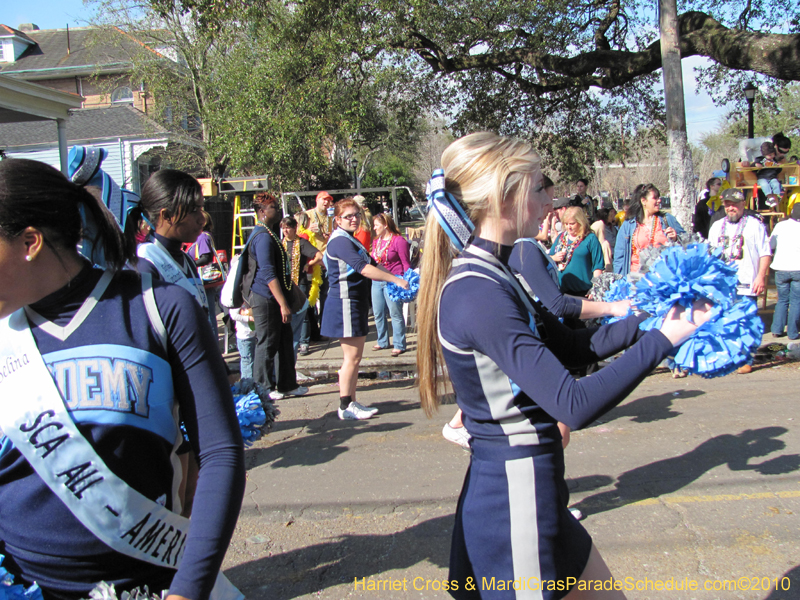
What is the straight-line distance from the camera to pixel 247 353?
6742 mm

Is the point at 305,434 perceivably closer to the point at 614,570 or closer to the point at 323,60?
the point at 614,570

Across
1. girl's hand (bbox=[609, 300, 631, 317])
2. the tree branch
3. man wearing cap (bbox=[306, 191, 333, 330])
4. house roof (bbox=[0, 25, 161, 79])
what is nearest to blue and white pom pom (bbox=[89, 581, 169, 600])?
girl's hand (bbox=[609, 300, 631, 317])

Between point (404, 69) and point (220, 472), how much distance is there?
12.3 metres

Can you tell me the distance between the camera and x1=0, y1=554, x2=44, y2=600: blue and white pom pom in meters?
1.32

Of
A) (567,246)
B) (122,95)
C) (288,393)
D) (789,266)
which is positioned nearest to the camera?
(567,246)

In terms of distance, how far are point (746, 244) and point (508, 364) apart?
21.9 feet

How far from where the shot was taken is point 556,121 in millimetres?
15344

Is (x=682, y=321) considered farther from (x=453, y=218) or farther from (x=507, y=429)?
(x=453, y=218)

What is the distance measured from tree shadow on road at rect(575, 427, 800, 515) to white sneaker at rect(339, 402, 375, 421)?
2421 millimetres

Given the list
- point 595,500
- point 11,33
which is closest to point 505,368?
point 595,500

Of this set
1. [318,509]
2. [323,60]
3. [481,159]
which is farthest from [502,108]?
[481,159]

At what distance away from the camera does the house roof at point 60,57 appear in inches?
1130

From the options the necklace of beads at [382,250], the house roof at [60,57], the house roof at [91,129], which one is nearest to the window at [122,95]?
the house roof at [60,57]

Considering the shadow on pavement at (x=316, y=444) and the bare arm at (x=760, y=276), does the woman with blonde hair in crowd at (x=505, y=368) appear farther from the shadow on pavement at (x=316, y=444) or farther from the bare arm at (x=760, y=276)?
the bare arm at (x=760, y=276)
